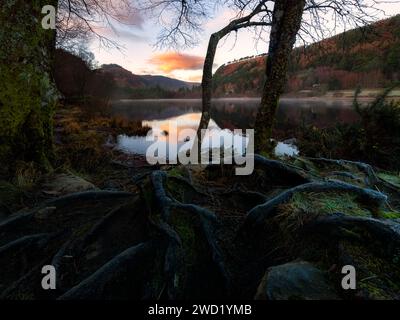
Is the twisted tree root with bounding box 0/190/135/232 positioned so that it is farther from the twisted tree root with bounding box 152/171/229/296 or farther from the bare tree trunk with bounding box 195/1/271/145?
the bare tree trunk with bounding box 195/1/271/145

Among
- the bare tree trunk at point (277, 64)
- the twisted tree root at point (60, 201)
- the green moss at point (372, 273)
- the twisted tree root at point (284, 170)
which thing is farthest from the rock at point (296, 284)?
the bare tree trunk at point (277, 64)

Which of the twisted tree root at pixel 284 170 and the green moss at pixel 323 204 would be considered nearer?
the green moss at pixel 323 204

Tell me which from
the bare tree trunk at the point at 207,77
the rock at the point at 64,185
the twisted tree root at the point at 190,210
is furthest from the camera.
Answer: the bare tree trunk at the point at 207,77

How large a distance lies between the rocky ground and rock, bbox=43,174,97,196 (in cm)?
31

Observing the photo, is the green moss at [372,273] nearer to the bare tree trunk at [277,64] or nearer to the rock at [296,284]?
the rock at [296,284]

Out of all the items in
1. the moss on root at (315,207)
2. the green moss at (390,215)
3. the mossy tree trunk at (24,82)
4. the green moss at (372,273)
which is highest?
the mossy tree trunk at (24,82)

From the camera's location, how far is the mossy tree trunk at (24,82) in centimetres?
470

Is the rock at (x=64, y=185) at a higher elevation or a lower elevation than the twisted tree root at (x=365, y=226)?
lower

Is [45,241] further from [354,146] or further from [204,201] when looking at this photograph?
[354,146]

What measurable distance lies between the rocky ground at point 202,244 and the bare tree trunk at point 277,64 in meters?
2.05

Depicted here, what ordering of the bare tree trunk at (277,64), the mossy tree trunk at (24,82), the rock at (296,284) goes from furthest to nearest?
the bare tree trunk at (277,64), the mossy tree trunk at (24,82), the rock at (296,284)

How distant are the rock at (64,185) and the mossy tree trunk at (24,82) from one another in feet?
2.60

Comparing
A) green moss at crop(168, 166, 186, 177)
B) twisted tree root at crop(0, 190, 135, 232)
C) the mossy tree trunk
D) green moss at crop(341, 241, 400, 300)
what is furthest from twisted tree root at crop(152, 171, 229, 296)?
the mossy tree trunk

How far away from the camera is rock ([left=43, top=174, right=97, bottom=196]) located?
4.46m
